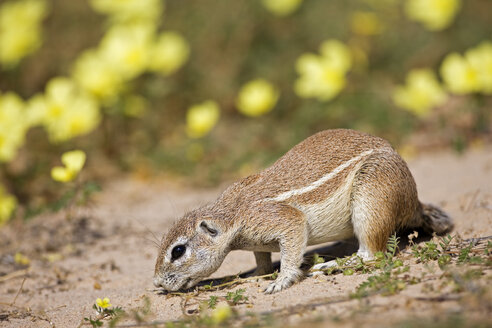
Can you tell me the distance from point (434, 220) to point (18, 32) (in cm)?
690

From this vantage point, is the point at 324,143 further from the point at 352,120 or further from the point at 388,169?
the point at 352,120

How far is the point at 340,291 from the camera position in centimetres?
A: 361

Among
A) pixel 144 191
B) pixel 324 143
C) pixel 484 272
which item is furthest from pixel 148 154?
pixel 484 272

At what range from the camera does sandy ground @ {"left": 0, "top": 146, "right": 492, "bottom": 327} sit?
3.23 metres

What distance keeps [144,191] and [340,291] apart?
4.53 meters

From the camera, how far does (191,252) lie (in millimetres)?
4180

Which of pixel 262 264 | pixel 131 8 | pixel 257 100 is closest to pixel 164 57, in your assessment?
pixel 131 8

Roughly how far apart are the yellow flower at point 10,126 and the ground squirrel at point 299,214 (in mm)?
3127

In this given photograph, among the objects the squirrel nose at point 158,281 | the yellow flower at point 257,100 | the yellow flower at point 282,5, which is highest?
the yellow flower at point 282,5

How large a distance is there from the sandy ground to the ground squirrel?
251 mm

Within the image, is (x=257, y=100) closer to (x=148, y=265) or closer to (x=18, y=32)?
(x=148, y=265)

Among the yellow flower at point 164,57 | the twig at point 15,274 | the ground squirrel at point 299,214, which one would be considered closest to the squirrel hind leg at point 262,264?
the ground squirrel at point 299,214

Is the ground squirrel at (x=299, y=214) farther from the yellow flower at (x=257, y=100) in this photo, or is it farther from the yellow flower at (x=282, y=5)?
the yellow flower at (x=282, y=5)

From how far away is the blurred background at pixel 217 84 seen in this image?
7.44m
